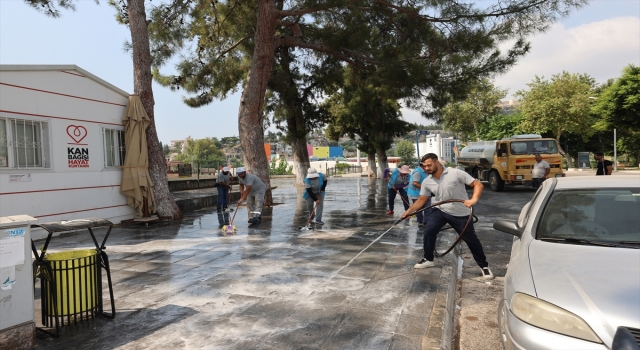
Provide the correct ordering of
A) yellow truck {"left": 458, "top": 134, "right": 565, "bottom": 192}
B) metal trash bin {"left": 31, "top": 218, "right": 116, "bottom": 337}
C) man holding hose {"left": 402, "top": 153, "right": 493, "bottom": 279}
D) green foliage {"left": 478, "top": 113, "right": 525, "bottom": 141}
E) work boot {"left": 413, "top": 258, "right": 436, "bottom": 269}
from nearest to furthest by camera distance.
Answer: metal trash bin {"left": 31, "top": 218, "right": 116, "bottom": 337} < man holding hose {"left": 402, "top": 153, "right": 493, "bottom": 279} < work boot {"left": 413, "top": 258, "right": 436, "bottom": 269} < yellow truck {"left": 458, "top": 134, "right": 565, "bottom": 192} < green foliage {"left": 478, "top": 113, "right": 525, "bottom": 141}

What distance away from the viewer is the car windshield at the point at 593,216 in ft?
11.5

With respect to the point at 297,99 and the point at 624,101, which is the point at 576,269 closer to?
the point at 297,99

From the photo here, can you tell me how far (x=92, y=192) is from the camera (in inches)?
396

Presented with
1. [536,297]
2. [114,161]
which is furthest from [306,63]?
[536,297]

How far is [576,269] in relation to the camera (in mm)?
2891

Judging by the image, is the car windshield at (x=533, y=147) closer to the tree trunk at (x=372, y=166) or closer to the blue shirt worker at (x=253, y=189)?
the blue shirt worker at (x=253, y=189)

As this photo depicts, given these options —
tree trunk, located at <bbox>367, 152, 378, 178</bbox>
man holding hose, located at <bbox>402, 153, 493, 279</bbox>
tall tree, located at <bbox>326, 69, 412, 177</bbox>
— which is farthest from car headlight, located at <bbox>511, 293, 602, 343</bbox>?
tree trunk, located at <bbox>367, 152, 378, 178</bbox>

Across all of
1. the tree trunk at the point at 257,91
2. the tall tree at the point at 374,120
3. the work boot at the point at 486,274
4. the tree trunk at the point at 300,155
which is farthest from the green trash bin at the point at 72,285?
the tall tree at the point at 374,120

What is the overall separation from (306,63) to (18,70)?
1197cm

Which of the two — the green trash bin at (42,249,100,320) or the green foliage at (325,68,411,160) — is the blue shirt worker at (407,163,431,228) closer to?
the green trash bin at (42,249,100,320)

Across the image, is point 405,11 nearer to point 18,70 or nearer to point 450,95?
point 450,95

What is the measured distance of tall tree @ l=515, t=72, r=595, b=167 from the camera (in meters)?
37.1

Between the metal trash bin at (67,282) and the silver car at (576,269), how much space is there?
3.61 meters

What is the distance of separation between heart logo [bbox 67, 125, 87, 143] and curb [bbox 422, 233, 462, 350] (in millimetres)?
8232
